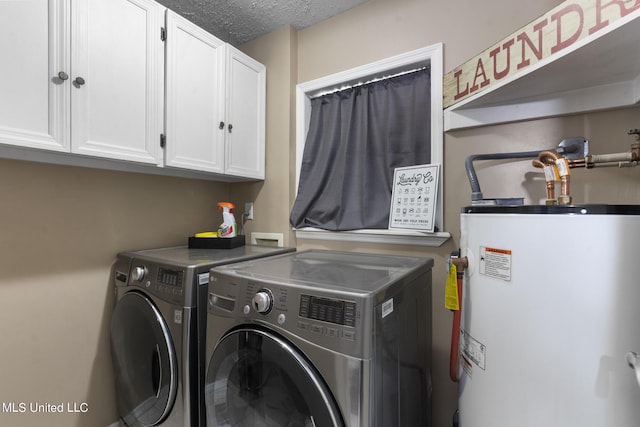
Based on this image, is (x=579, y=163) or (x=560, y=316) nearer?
(x=560, y=316)

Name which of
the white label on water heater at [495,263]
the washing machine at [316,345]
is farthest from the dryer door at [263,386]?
the white label on water heater at [495,263]

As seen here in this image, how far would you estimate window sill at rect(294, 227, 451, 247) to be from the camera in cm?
153

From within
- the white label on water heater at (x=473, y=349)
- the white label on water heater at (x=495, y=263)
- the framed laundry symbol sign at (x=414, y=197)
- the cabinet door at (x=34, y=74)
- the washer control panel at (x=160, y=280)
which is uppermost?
the cabinet door at (x=34, y=74)

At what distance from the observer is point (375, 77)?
5.93ft

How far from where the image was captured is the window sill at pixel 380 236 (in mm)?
1533

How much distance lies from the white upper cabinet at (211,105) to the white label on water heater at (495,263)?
1.46 metres

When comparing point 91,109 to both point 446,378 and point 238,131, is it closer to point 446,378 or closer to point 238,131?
point 238,131

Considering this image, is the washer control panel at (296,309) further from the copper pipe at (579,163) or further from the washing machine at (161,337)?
the copper pipe at (579,163)

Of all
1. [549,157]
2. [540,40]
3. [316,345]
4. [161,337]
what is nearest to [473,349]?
[316,345]

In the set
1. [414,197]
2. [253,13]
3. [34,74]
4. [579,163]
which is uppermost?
[253,13]

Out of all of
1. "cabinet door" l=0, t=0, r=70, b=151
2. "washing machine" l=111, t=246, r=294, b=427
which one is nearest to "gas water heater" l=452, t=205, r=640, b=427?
"washing machine" l=111, t=246, r=294, b=427

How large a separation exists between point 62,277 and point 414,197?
1866 mm

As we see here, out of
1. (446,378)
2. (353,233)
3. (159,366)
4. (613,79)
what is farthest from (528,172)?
(159,366)

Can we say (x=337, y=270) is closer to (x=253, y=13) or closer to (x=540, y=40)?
(x=540, y=40)
